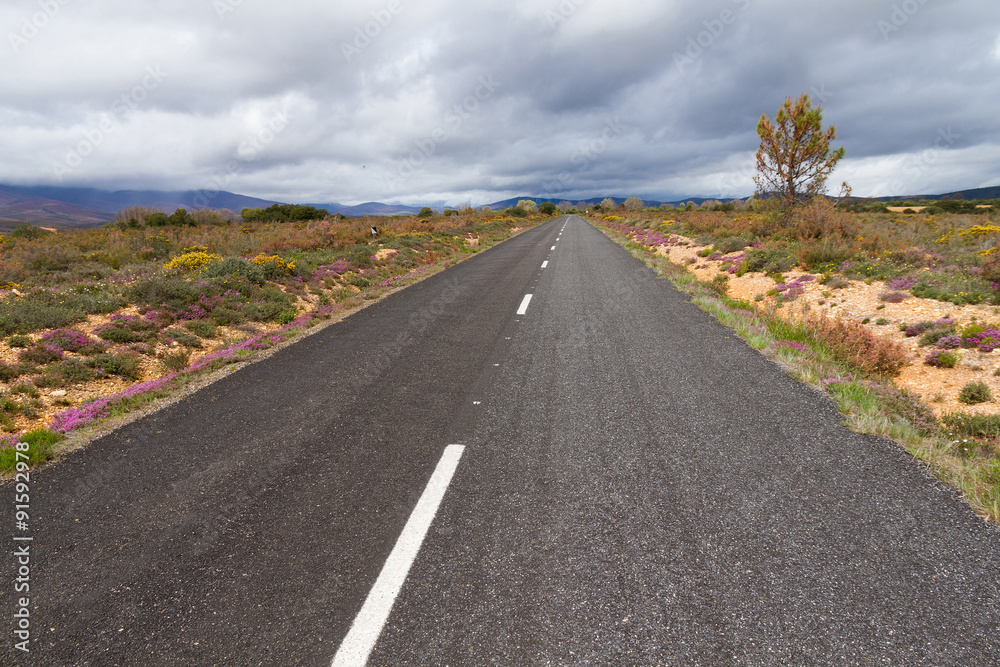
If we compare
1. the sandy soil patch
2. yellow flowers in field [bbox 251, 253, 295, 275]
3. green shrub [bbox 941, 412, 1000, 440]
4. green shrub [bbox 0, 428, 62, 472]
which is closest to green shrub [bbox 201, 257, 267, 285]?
yellow flowers in field [bbox 251, 253, 295, 275]

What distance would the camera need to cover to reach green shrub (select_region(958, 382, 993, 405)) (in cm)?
471

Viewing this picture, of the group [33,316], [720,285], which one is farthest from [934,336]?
[33,316]

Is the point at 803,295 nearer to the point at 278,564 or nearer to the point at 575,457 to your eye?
the point at 575,457

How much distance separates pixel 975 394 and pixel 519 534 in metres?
5.70

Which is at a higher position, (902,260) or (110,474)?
(902,260)

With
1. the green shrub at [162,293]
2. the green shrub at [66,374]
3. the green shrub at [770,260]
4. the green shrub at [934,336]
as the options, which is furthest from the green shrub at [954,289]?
the green shrub at [162,293]

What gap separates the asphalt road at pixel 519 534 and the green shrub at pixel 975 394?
2030 millimetres

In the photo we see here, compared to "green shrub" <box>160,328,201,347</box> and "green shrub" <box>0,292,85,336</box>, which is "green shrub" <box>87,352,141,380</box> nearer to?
"green shrub" <box>160,328,201,347</box>

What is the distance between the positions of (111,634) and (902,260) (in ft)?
49.7

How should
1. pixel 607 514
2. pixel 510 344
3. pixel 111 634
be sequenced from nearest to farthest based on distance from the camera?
pixel 111 634, pixel 607 514, pixel 510 344

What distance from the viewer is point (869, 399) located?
427 centimetres

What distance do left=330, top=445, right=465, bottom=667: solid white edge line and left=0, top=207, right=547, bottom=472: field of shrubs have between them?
3951 mm

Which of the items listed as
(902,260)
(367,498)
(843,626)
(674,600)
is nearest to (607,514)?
(674,600)

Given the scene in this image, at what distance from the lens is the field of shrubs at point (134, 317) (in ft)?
17.5
